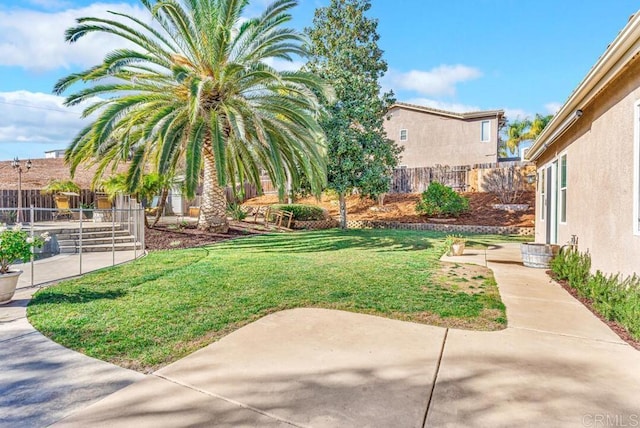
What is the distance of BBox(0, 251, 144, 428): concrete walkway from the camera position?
250 centimetres

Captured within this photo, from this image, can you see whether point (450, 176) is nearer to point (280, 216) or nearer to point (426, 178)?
point (426, 178)

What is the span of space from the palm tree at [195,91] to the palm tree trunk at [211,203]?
2.09 ft

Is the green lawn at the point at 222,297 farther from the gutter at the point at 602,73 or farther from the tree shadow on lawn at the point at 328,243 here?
the gutter at the point at 602,73

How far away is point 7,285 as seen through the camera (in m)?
5.27

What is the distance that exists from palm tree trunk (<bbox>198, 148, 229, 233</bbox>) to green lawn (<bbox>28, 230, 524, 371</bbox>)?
3.55 metres

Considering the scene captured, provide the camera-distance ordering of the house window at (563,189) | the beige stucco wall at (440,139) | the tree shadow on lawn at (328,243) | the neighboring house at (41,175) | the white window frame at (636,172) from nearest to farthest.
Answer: the white window frame at (636,172), the house window at (563,189), the tree shadow on lawn at (328,243), the neighboring house at (41,175), the beige stucco wall at (440,139)

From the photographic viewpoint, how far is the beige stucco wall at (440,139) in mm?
24734

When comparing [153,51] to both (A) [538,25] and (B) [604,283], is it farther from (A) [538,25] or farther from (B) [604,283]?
(A) [538,25]

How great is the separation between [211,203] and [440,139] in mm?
19094

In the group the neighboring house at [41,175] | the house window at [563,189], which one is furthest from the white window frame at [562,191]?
the neighboring house at [41,175]

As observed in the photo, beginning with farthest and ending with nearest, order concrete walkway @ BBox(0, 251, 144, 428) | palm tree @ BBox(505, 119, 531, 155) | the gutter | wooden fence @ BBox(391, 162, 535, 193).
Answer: palm tree @ BBox(505, 119, 531, 155) < wooden fence @ BBox(391, 162, 535, 193) < the gutter < concrete walkway @ BBox(0, 251, 144, 428)

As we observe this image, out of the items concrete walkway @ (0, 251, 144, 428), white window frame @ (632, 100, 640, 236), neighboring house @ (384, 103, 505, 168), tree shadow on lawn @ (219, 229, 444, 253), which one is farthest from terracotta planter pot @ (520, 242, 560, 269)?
neighboring house @ (384, 103, 505, 168)

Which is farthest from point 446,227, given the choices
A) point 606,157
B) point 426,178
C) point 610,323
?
point 610,323

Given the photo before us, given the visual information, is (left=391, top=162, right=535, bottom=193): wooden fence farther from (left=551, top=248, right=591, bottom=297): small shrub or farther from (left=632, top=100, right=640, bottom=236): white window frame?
(left=632, top=100, right=640, bottom=236): white window frame
